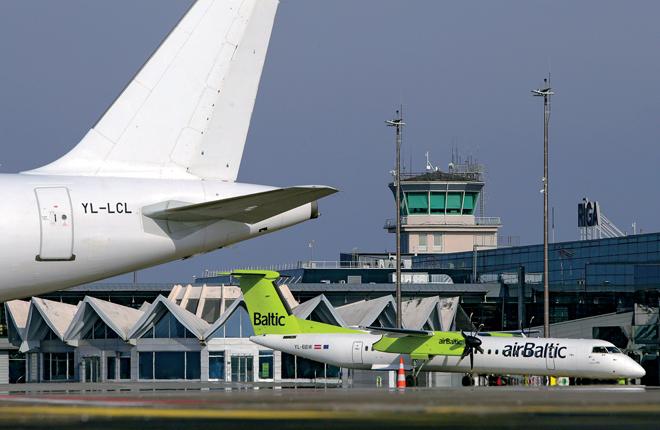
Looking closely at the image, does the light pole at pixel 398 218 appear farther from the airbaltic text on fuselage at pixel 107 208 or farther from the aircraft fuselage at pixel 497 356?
the airbaltic text on fuselage at pixel 107 208

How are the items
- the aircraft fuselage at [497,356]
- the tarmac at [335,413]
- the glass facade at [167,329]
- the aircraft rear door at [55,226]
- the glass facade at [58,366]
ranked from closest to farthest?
the tarmac at [335,413], the aircraft rear door at [55,226], the aircraft fuselage at [497,356], the glass facade at [167,329], the glass facade at [58,366]

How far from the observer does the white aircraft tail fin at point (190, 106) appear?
24.9 meters

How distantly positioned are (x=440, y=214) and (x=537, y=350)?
98.0 meters

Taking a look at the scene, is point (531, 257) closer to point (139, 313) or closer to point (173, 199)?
point (139, 313)

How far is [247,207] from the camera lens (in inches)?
945

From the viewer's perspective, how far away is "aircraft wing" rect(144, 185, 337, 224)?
76.3 feet

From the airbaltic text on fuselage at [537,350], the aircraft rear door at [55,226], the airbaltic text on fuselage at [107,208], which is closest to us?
the aircraft rear door at [55,226]

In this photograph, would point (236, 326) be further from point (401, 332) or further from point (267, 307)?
point (401, 332)

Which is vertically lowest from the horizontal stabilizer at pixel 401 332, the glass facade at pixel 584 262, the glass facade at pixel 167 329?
the glass facade at pixel 167 329

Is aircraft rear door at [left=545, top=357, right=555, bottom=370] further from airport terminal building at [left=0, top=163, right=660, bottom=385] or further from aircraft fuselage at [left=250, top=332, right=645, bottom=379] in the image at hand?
airport terminal building at [left=0, top=163, right=660, bottom=385]

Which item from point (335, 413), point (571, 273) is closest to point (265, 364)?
point (335, 413)

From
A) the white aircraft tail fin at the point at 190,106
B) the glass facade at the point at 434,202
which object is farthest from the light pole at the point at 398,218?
the glass facade at the point at 434,202

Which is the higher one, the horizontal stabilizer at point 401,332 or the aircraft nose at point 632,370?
the horizontal stabilizer at point 401,332

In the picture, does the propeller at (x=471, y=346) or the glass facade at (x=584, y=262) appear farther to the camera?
the glass facade at (x=584, y=262)
